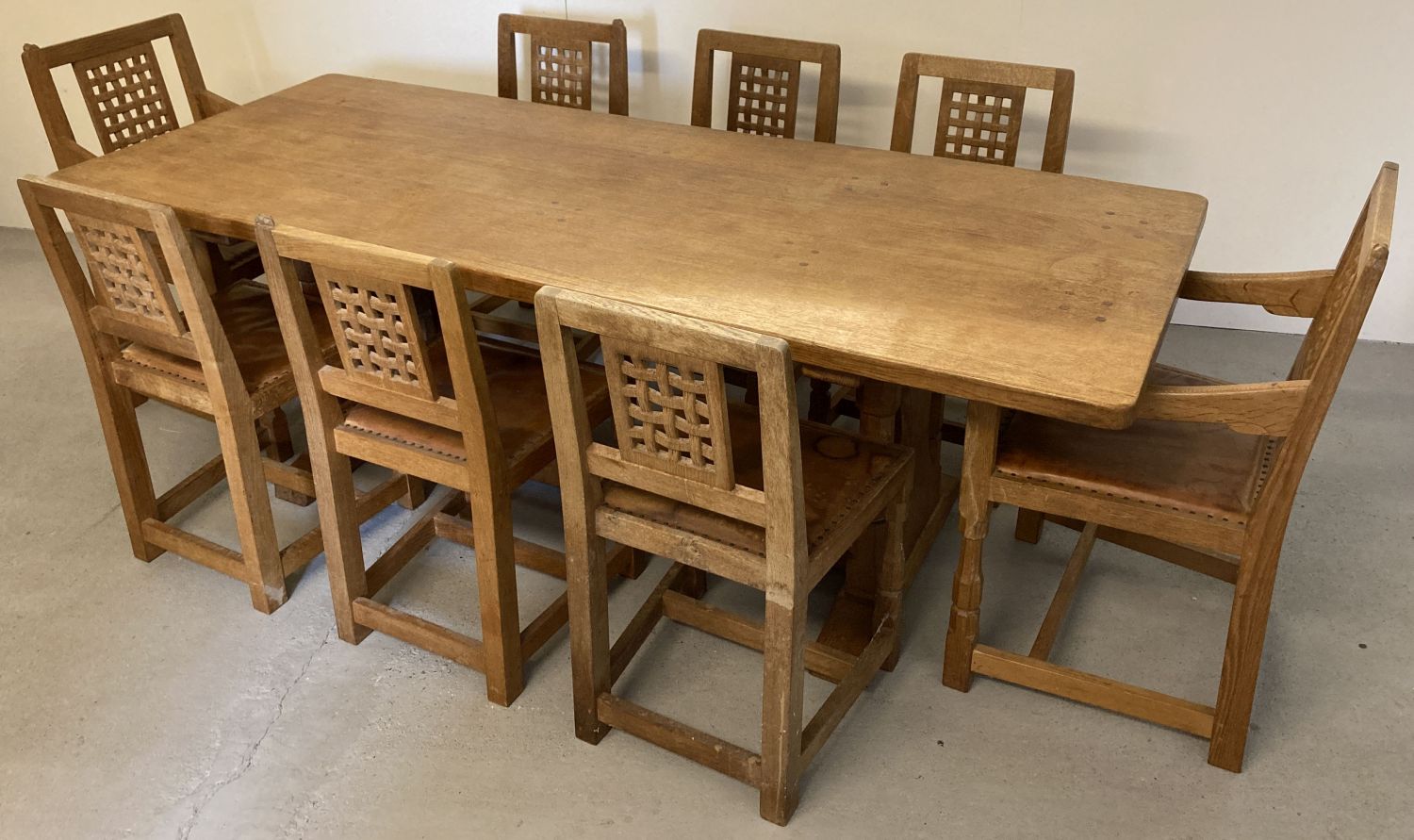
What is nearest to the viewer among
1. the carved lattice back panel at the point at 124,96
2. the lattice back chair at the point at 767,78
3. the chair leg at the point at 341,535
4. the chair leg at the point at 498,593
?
the chair leg at the point at 498,593

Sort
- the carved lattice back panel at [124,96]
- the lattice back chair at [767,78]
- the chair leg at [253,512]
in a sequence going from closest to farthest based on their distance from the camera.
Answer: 1. the chair leg at [253,512]
2. the lattice back chair at [767,78]
3. the carved lattice back panel at [124,96]

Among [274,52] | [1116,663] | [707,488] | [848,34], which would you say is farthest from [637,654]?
[274,52]

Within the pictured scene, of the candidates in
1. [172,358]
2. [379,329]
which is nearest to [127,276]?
[172,358]

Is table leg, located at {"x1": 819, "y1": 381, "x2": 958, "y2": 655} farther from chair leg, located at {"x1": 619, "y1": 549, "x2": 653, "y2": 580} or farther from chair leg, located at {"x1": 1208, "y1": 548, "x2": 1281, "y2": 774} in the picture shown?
chair leg, located at {"x1": 1208, "y1": 548, "x2": 1281, "y2": 774}

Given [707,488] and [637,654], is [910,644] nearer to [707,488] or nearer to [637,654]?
[637,654]

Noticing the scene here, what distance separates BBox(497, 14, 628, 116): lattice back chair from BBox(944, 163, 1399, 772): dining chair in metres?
1.67

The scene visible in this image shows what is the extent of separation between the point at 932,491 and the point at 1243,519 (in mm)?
946

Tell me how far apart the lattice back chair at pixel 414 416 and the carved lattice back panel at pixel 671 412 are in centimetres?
32

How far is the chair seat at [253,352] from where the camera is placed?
2561 mm

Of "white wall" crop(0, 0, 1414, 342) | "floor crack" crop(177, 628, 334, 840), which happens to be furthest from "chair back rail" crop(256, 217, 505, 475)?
"white wall" crop(0, 0, 1414, 342)

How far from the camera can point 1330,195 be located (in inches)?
138

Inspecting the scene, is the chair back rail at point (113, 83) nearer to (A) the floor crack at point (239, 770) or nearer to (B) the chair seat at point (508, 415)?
(B) the chair seat at point (508, 415)

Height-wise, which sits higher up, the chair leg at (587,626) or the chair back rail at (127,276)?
the chair back rail at (127,276)

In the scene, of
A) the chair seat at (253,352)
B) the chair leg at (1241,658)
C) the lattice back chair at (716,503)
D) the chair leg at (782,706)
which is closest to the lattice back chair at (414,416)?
the chair seat at (253,352)
